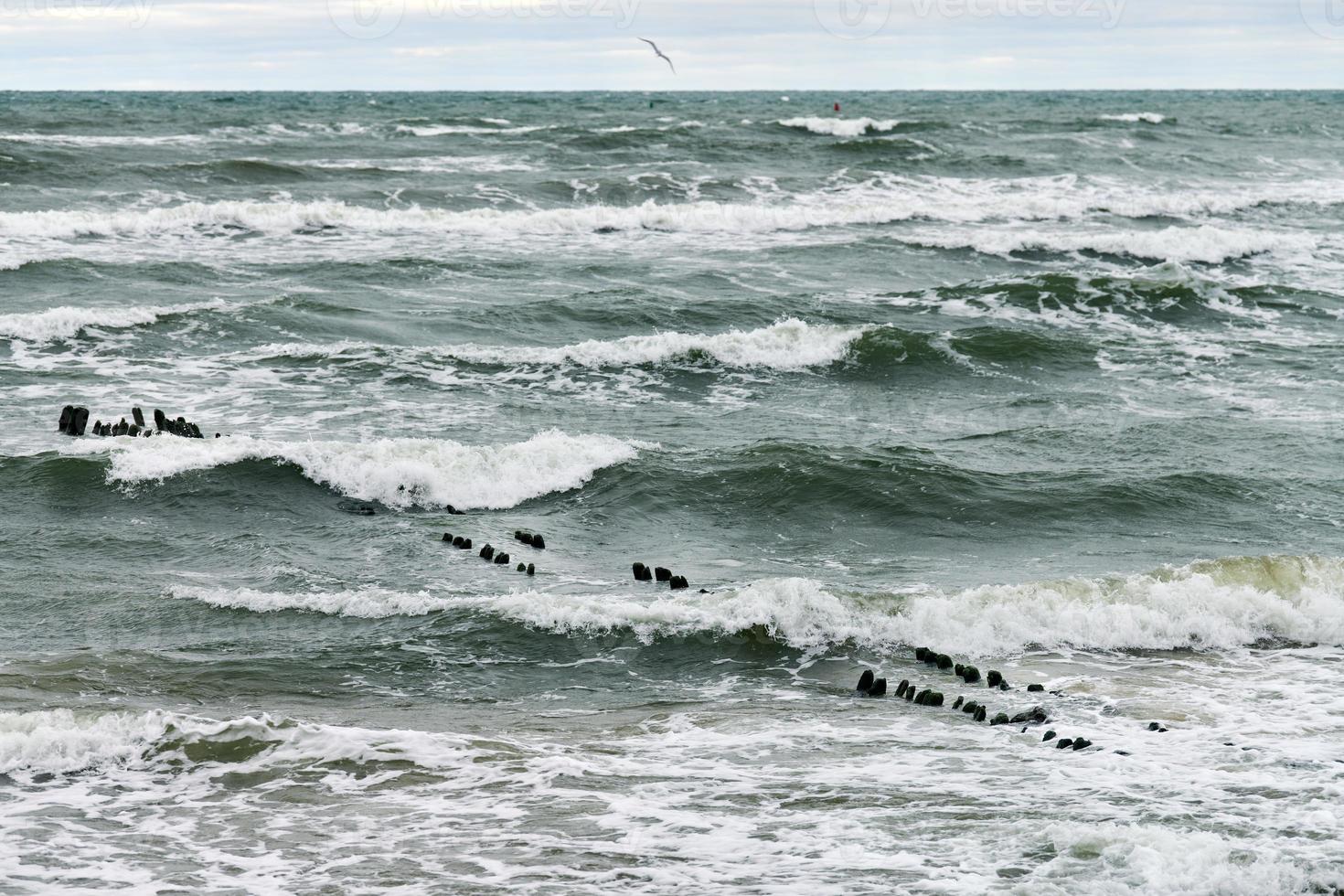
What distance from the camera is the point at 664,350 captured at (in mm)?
19312

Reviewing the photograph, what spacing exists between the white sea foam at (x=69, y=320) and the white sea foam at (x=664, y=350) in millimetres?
2356

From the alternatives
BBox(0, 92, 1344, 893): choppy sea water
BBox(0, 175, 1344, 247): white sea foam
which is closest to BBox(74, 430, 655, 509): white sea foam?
BBox(0, 92, 1344, 893): choppy sea water

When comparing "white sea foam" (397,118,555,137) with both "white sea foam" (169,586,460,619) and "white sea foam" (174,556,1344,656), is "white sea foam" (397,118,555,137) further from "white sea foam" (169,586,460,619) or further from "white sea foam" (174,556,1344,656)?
"white sea foam" (174,556,1344,656)

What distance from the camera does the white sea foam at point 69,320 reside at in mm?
19156

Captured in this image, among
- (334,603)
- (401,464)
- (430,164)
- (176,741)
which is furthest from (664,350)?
(430,164)

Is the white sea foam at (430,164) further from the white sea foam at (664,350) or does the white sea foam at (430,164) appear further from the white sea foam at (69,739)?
the white sea foam at (69,739)

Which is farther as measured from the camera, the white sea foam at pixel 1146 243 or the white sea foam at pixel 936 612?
the white sea foam at pixel 1146 243

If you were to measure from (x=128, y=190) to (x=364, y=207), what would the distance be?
5.87 m

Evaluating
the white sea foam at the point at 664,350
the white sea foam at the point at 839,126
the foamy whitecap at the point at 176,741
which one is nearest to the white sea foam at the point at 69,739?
the foamy whitecap at the point at 176,741

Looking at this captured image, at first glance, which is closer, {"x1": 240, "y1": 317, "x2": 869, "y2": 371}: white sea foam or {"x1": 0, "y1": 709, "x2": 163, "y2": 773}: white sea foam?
{"x1": 0, "y1": 709, "x2": 163, "y2": 773}: white sea foam

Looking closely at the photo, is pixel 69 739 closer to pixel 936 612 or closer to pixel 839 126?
pixel 936 612

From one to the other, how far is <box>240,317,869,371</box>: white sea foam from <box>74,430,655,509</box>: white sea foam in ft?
15.8

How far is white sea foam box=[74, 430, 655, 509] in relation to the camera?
521 inches

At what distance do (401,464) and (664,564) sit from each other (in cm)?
318
